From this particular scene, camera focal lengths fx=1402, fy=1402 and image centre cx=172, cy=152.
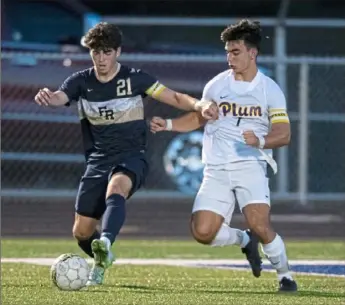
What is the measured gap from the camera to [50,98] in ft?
32.0

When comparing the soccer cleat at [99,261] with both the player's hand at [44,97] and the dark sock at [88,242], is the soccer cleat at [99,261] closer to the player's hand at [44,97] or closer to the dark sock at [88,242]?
the dark sock at [88,242]

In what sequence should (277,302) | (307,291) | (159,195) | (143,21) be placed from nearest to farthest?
(277,302), (307,291), (159,195), (143,21)

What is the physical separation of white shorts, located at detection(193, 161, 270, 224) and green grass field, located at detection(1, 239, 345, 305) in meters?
0.56

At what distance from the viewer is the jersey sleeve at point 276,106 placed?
937 cm

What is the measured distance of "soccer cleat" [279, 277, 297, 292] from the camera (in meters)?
9.34

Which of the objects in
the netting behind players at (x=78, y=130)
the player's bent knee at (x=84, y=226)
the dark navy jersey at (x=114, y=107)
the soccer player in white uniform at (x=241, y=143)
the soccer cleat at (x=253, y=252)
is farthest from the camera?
the netting behind players at (x=78, y=130)

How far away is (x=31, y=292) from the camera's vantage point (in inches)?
351

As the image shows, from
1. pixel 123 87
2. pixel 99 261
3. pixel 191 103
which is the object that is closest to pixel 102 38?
pixel 123 87

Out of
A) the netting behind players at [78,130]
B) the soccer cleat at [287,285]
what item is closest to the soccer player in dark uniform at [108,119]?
the soccer cleat at [287,285]

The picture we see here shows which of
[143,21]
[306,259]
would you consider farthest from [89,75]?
[143,21]

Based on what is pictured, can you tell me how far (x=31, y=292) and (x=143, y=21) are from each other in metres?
11.5

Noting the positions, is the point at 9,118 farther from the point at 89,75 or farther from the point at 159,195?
the point at 89,75

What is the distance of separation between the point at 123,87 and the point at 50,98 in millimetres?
529

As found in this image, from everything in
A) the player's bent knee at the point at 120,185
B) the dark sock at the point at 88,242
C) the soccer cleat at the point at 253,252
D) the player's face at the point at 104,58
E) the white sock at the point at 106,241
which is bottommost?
the soccer cleat at the point at 253,252
